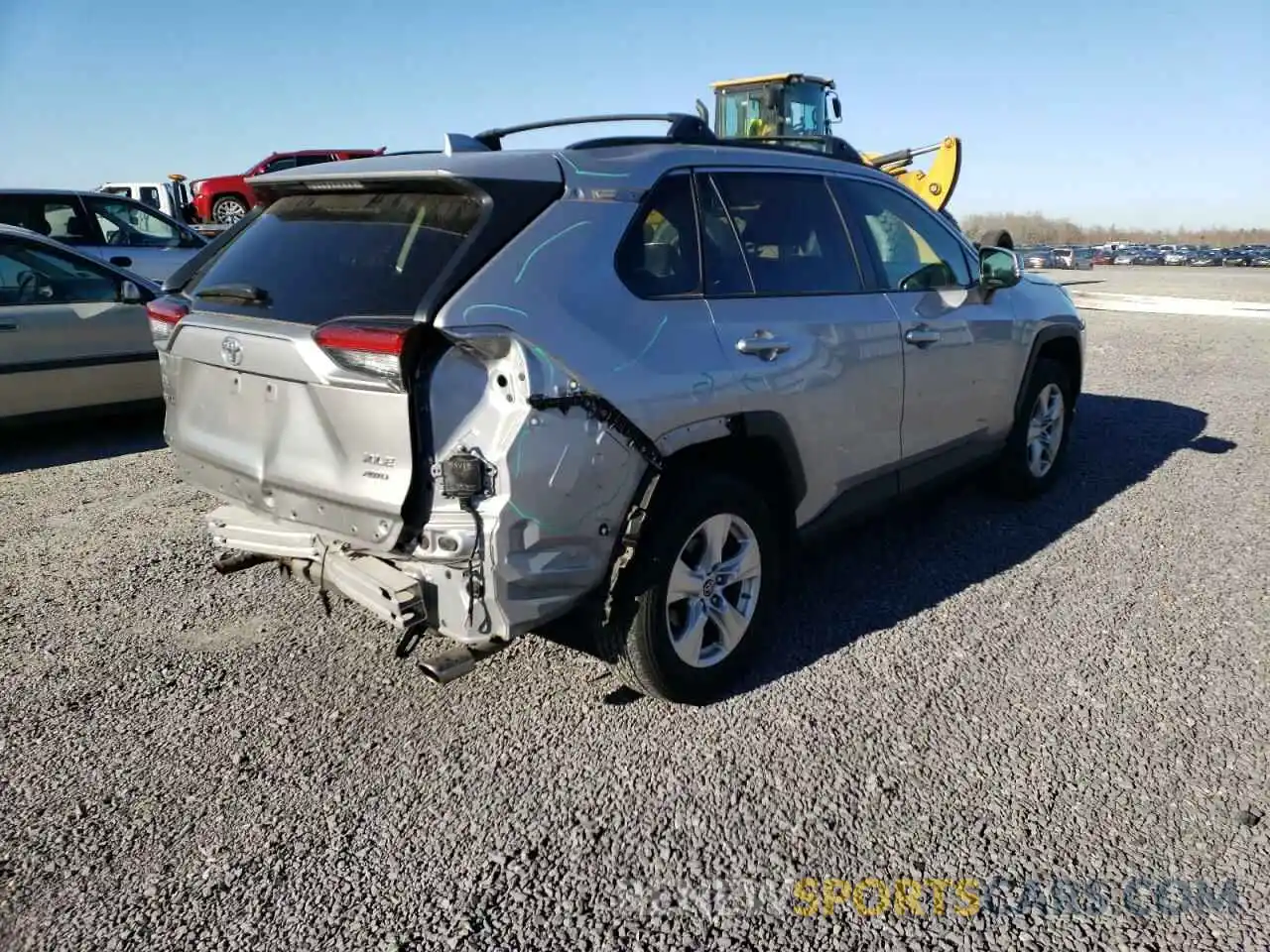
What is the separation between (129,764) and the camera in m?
3.04

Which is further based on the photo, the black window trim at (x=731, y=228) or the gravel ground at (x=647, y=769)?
the black window trim at (x=731, y=228)

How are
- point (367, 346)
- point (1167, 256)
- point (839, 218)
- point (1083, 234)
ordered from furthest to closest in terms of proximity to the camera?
point (1083, 234) → point (1167, 256) → point (839, 218) → point (367, 346)

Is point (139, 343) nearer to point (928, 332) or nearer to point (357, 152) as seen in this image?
point (928, 332)

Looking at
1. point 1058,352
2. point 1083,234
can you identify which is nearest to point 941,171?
point 1058,352

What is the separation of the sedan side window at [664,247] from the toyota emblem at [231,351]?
4.02 feet

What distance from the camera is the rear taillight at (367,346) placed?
8.46ft

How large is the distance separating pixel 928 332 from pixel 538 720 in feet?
7.98

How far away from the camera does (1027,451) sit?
542cm

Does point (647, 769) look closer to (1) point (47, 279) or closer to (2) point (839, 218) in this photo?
(2) point (839, 218)

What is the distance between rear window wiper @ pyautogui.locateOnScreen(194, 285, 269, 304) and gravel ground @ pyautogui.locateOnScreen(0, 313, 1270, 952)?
140cm

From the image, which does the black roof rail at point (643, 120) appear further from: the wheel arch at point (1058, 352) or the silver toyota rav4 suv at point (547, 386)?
the wheel arch at point (1058, 352)

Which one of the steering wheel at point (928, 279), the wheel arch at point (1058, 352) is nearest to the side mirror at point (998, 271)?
the steering wheel at point (928, 279)

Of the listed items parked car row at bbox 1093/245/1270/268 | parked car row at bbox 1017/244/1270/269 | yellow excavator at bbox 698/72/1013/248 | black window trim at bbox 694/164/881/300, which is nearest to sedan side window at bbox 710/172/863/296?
black window trim at bbox 694/164/881/300

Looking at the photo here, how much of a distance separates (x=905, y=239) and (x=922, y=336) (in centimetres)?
55
